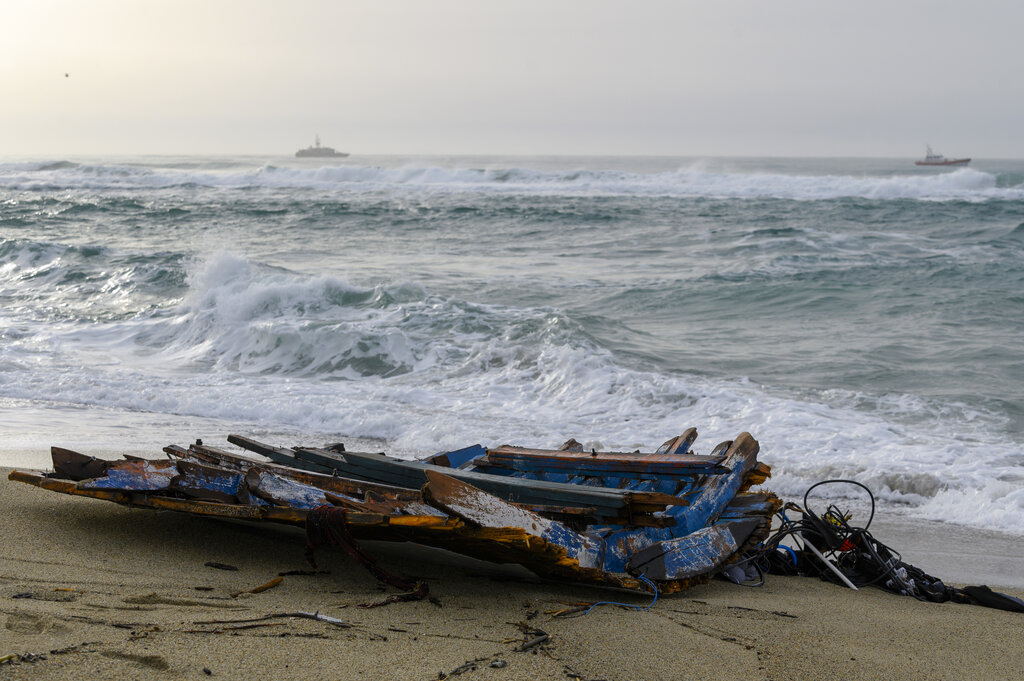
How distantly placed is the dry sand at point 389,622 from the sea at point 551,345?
7.05 ft

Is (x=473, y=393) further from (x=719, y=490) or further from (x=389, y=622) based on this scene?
(x=389, y=622)

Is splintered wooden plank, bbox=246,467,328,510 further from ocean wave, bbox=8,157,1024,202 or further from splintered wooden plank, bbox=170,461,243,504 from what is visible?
ocean wave, bbox=8,157,1024,202

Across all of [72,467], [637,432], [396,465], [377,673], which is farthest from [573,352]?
[377,673]

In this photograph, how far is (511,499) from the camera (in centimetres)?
383

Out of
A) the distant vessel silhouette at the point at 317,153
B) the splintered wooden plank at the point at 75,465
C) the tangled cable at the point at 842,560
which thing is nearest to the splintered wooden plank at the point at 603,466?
the tangled cable at the point at 842,560

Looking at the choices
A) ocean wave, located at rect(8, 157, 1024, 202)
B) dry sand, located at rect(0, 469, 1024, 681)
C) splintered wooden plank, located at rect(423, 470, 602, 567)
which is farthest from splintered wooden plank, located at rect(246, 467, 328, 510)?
ocean wave, located at rect(8, 157, 1024, 202)

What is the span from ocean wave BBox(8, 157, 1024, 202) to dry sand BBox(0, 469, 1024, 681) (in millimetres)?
33931

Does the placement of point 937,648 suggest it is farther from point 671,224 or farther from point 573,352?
point 671,224

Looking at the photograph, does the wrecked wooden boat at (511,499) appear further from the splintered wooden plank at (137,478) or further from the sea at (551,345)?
the sea at (551,345)

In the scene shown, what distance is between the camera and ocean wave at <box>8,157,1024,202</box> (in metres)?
38.8

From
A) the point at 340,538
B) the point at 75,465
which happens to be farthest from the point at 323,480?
the point at 75,465

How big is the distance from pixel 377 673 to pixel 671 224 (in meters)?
24.7

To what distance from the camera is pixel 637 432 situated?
7.29 m

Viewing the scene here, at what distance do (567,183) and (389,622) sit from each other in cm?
4548
